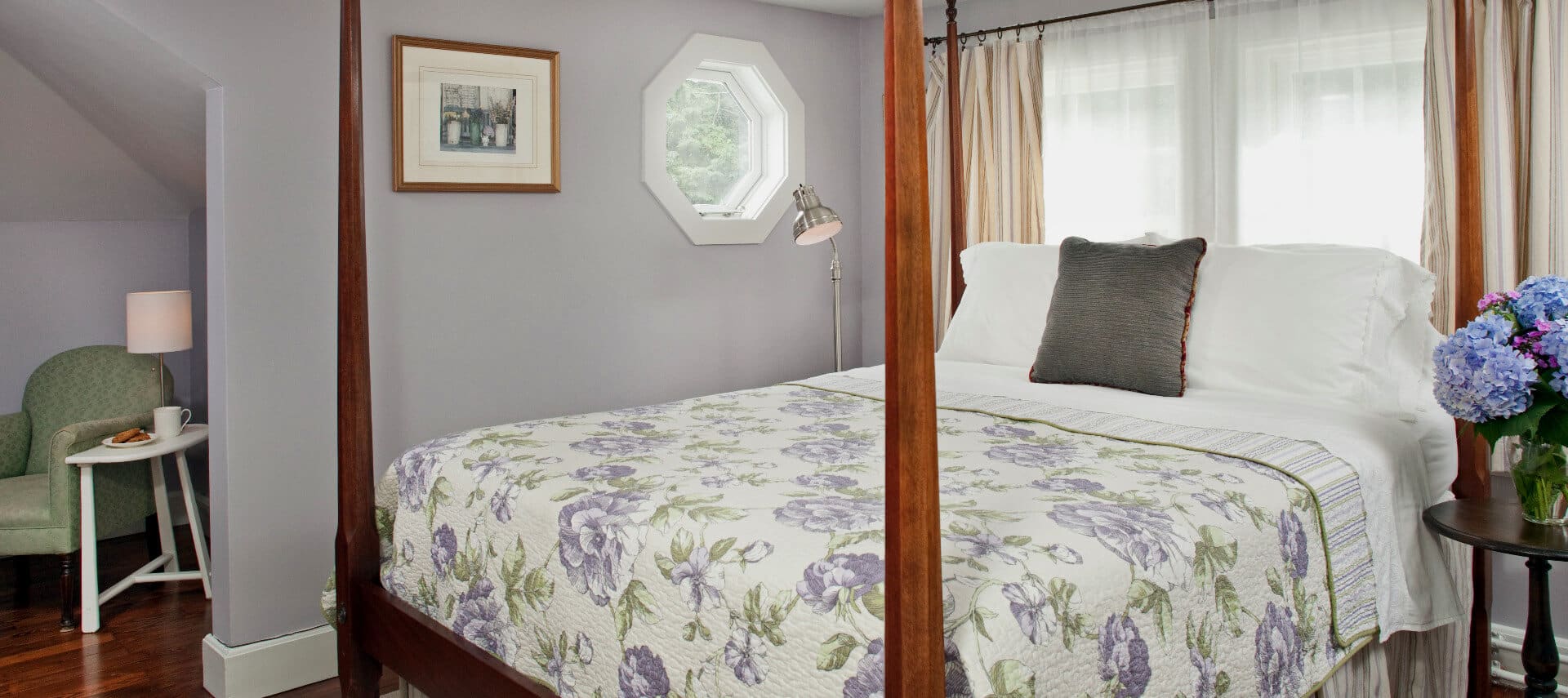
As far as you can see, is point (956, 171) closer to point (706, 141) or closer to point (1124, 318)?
point (706, 141)

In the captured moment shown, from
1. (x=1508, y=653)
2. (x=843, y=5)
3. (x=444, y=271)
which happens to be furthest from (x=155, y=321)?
(x=1508, y=653)

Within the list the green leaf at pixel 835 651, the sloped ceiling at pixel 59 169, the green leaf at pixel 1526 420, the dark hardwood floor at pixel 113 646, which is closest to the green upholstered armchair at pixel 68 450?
the dark hardwood floor at pixel 113 646

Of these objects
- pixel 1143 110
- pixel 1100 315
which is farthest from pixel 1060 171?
pixel 1100 315

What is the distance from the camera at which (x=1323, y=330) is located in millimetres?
2566

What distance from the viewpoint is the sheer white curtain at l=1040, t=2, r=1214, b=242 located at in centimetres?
333

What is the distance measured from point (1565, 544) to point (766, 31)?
3.01 meters

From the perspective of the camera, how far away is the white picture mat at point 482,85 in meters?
3.09

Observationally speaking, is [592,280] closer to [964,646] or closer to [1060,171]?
[1060,171]

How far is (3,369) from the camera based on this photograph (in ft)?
13.3

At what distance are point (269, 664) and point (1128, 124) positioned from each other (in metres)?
3.01

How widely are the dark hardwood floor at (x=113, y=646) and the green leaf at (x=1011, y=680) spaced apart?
221 cm

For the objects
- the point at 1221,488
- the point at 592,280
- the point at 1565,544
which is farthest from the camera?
the point at 592,280

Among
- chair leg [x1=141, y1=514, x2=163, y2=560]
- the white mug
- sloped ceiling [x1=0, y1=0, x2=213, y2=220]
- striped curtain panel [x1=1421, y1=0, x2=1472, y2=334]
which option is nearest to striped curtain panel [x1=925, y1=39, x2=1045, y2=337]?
striped curtain panel [x1=1421, y1=0, x2=1472, y2=334]

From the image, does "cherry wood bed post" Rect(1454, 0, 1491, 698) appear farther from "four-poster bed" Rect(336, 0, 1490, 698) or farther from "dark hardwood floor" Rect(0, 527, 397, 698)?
"dark hardwood floor" Rect(0, 527, 397, 698)
